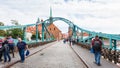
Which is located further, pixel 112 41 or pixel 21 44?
pixel 112 41

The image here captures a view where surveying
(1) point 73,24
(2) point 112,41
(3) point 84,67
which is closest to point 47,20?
(1) point 73,24

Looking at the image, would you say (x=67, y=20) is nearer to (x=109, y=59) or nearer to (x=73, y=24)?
(x=73, y=24)

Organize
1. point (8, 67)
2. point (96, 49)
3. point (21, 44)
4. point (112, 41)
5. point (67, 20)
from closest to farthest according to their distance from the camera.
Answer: point (8, 67) → point (96, 49) → point (21, 44) → point (112, 41) → point (67, 20)

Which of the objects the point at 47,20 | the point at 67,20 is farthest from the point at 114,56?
the point at 67,20

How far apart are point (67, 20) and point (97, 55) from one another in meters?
94.2

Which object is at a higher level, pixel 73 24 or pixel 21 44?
pixel 21 44

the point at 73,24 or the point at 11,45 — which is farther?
the point at 73,24

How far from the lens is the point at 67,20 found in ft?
368

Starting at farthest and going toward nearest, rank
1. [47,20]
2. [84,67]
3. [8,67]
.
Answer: [47,20], [84,67], [8,67]

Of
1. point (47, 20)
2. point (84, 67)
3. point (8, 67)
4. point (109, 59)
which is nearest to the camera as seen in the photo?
point (8, 67)

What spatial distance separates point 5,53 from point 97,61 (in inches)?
216

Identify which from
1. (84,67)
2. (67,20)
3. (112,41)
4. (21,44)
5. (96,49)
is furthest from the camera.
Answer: (67,20)

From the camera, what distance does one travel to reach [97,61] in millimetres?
18578

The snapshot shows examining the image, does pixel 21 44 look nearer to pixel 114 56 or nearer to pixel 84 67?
pixel 84 67
